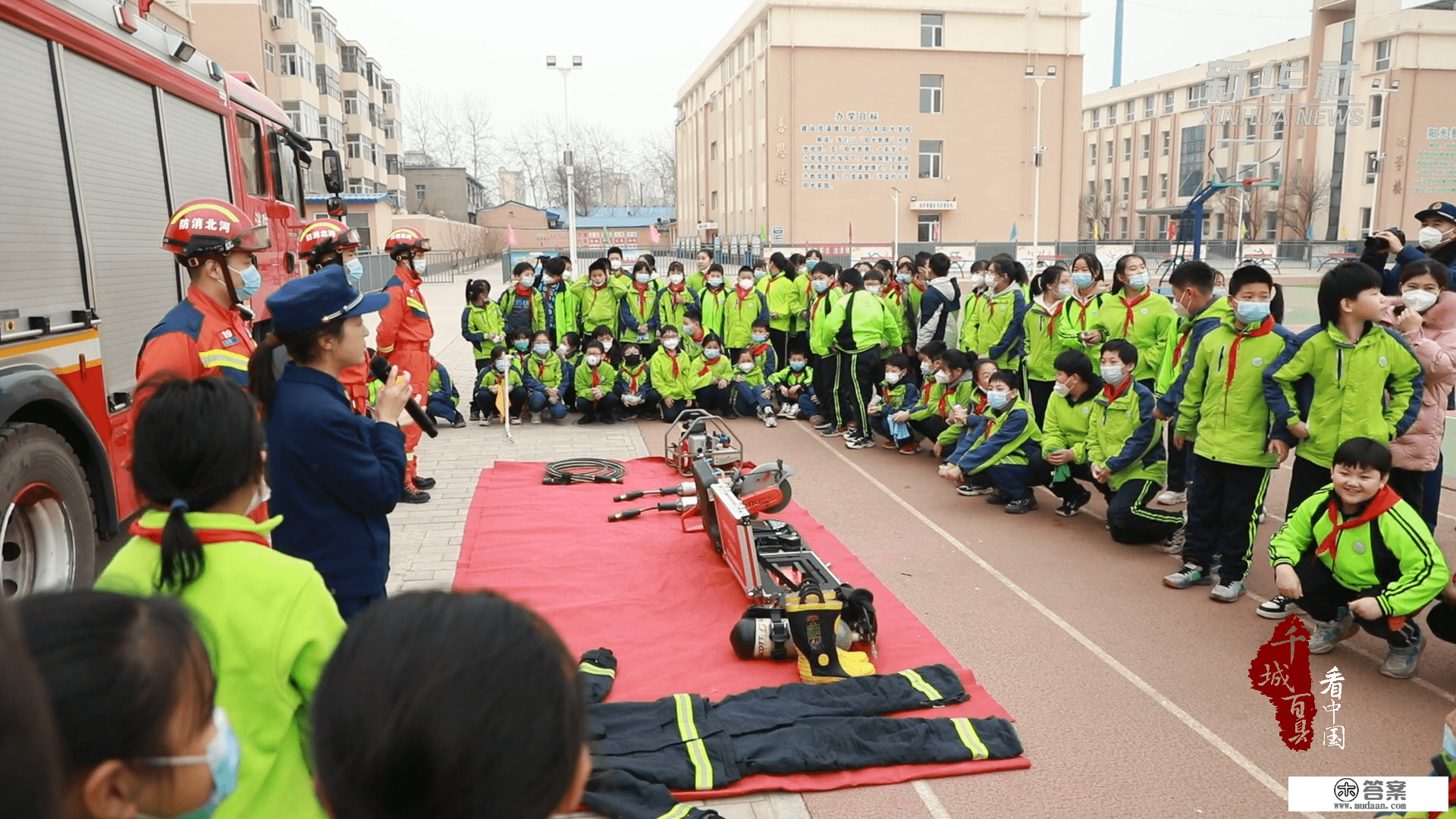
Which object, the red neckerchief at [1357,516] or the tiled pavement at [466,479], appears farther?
the red neckerchief at [1357,516]

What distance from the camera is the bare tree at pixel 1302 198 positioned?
46.5 metres

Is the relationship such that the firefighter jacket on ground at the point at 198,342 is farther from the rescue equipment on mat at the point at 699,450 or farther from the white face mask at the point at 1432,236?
the white face mask at the point at 1432,236

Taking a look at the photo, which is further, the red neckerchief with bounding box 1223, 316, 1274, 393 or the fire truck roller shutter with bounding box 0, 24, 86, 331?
the red neckerchief with bounding box 1223, 316, 1274, 393

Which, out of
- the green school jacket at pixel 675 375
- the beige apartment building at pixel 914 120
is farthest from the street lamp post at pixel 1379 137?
the green school jacket at pixel 675 375

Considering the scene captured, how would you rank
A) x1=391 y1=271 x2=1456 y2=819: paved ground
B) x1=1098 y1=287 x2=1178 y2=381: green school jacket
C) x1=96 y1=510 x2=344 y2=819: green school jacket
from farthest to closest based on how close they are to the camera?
1. x1=1098 y1=287 x2=1178 y2=381: green school jacket
2. x1=391 y1=271 x2=1456 y2=819: paved ground
3. x1=96 y1=510 x2=344 y2=819: green school jacket

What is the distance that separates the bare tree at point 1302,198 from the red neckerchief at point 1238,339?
4877cm

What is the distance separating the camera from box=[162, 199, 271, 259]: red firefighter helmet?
14.2 feet

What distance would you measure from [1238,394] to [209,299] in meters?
5.23

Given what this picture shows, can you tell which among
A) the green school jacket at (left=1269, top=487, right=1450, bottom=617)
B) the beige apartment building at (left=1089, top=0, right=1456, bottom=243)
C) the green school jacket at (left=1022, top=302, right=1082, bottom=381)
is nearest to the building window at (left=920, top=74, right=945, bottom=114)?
the beige apartment building at (left=1089, top=0, right=1456, bottom=243)

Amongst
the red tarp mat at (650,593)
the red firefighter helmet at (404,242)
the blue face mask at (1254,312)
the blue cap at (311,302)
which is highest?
the red firefighter helmet at (404,242)

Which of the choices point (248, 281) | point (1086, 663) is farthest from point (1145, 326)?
point (248, 281)

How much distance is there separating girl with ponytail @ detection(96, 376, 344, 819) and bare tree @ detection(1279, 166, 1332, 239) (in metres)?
53.9

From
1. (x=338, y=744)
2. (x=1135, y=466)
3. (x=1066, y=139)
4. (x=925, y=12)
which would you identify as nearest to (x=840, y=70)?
(x=925, y=12)

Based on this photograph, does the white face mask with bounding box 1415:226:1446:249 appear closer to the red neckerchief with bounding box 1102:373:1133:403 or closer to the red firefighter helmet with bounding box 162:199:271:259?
the red neckerchief with bounding box 1102:373:1133:403
